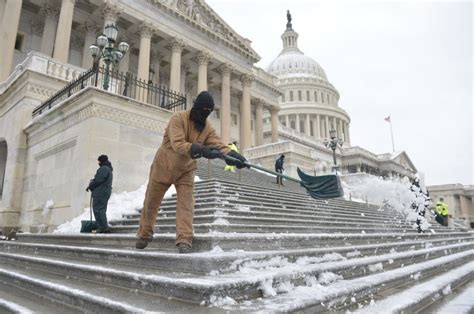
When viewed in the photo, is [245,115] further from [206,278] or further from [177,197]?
[206,278]

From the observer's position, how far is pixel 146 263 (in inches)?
169

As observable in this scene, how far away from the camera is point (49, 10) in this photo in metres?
22.8

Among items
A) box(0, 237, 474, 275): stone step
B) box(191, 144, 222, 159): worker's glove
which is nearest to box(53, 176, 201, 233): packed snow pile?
box(0, 237, 474, 275): stone step

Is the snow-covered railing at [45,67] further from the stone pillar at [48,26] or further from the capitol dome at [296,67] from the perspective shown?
the capitol dome at [296,67]

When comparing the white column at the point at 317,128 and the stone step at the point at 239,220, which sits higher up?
the white column at the point at 317,128

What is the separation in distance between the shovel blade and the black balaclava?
2441 mm

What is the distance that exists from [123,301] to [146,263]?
127cm

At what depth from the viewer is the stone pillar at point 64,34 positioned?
1945cm

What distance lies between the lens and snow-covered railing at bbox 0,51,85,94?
556 inches

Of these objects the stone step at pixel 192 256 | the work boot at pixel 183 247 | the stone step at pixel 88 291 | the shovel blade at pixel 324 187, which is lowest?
the stone step at pixel 88 291

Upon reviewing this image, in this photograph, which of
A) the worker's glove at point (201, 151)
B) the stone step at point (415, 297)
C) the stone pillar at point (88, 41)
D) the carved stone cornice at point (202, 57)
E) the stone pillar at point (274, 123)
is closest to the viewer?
the stone step at point (415, 297)

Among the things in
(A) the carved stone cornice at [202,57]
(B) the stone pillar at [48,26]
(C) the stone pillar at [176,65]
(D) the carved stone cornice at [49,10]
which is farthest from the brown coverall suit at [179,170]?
(A) the carved stone cornice at [202,57]

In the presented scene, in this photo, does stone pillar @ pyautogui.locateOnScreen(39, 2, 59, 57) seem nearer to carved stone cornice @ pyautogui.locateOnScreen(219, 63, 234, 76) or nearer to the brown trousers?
carved stone cornice @ pyautogui.locateOnScreen(219, 63, 234, 76)

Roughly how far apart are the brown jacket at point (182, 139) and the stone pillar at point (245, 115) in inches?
1024
